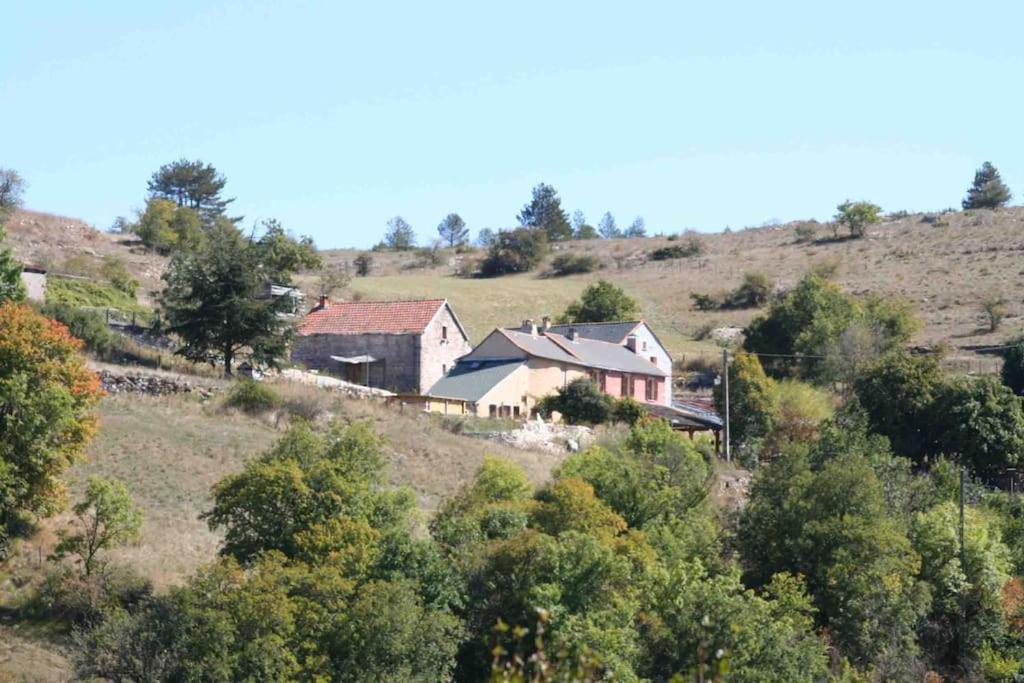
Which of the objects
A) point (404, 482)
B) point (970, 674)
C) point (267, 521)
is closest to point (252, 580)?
point (267, 521)

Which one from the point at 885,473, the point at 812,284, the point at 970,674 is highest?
the point at 812,284

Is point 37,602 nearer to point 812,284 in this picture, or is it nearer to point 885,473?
point 885,473

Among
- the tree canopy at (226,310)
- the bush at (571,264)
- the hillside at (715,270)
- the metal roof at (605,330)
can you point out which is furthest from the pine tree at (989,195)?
the tree canopy at (226,310)

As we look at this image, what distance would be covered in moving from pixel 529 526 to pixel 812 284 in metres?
49.7

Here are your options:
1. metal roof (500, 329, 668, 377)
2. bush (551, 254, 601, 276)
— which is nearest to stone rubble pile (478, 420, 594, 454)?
metal roof (500, 329, 668, 377)

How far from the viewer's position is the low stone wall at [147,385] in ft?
160

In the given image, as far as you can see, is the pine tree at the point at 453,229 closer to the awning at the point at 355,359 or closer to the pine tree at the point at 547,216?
the pine tree at the point at 547,216

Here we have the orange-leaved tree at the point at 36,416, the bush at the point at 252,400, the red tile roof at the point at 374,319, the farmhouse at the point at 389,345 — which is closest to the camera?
the orange-leaved tree at the point at 36,416

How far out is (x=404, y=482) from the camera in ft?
151

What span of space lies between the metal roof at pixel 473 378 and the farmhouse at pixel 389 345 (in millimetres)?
1005

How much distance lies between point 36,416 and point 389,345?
104ft

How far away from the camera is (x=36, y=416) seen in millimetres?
35125

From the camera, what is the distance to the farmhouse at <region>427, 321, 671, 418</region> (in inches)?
2432

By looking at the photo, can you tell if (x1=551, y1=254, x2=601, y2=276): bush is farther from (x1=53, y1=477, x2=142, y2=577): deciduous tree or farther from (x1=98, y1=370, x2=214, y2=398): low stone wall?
(x1=53, y1=477, x2=142, y2=577): deciduous tree
